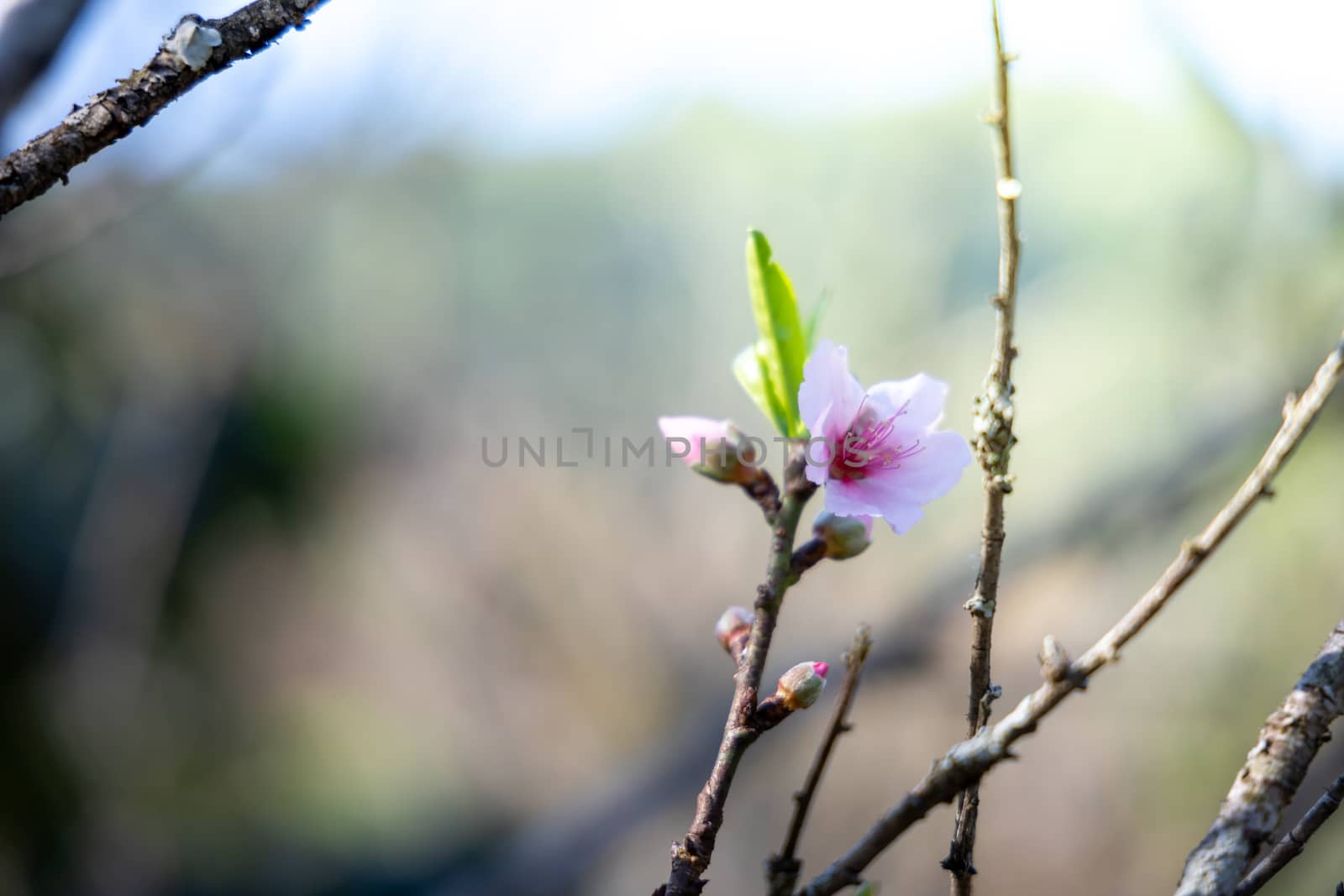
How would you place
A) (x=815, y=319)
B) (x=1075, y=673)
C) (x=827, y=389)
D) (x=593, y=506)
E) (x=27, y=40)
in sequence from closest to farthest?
(x=1075, y=673) → (x=827, y=389) → (x=815, y=319) → (x=27, y=40) → (x=593, y=506)

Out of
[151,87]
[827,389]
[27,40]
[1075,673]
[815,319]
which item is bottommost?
[1075,673]

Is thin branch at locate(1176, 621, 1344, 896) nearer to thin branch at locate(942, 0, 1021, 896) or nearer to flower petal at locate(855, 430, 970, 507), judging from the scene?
thin branch at locate(942, 0, 1021, 896)

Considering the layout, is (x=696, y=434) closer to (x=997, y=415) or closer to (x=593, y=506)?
(x=997, y=415)

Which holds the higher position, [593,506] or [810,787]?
[593,506]

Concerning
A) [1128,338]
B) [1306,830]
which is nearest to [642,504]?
[1128,338]

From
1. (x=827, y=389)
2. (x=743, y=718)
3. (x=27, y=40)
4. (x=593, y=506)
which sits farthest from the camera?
(x=593, y=506)

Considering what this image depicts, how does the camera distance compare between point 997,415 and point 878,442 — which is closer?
point 997,415

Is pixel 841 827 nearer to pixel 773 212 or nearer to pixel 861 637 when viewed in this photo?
pixel 773 212

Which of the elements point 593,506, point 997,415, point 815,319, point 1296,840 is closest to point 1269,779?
point 1296,840
